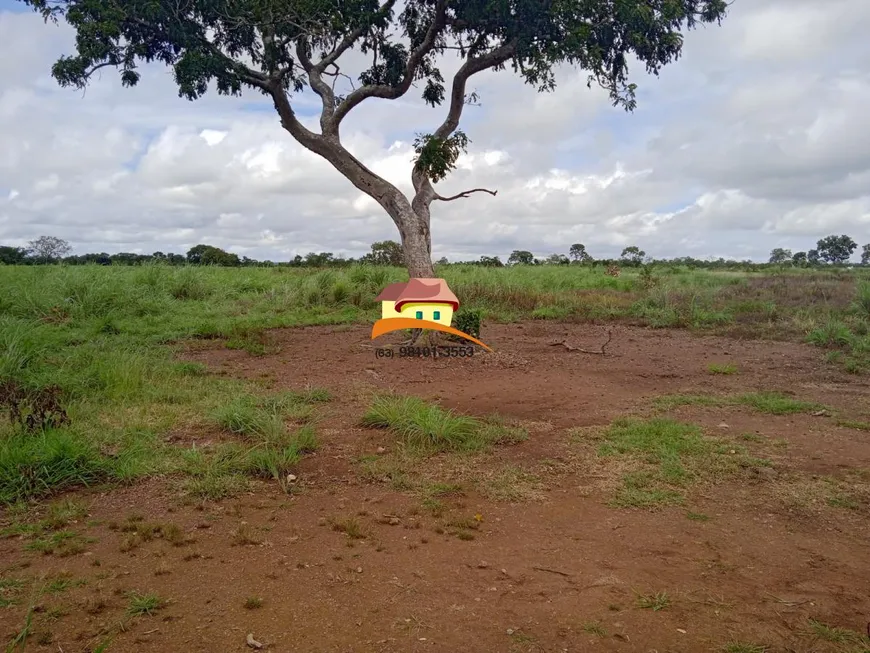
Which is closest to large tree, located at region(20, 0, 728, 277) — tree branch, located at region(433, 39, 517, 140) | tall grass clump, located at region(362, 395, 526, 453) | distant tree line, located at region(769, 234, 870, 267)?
tree branch, located at region(433, 39, 517, 140)

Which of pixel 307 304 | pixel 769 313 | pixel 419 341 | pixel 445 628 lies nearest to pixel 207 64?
pixel 419 341

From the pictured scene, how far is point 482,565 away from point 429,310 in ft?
19.2

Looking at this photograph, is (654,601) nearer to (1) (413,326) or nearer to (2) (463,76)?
(1) (413,326)

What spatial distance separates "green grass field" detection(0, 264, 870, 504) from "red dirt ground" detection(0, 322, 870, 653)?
304 mm

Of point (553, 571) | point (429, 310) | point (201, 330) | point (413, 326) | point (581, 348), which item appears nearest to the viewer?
point (553, 571)

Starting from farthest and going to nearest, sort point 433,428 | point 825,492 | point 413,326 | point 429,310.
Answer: point 429,310 < point 413,326 < point 433,428 < point 825,492

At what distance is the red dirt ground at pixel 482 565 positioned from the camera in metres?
2.33

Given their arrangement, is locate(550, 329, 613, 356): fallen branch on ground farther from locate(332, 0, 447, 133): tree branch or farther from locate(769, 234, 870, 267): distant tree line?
locate(769, 234, 870, 267): distant tree line

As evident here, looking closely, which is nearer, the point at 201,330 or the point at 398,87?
the point at 398,87

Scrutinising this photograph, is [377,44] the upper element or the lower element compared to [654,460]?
upper

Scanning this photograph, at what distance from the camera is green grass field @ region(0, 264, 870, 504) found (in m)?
3.88

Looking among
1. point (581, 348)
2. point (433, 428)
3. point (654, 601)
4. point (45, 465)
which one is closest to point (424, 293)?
point (581, 348)

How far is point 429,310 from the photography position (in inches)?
337

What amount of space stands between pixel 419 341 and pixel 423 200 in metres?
1.88
